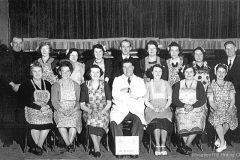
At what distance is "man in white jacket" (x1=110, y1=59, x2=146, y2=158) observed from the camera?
4.64 meters

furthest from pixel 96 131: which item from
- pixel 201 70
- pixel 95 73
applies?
pixel 201 70

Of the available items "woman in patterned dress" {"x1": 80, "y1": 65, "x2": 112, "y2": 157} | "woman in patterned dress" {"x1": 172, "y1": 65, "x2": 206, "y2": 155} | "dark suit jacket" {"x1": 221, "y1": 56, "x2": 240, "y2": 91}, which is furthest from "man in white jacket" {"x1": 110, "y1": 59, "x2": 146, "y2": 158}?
"dark suit jacket" {"x1": 221, "y1": 56, "x2": 240, "y2": 91}

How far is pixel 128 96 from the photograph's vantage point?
15.6 feet

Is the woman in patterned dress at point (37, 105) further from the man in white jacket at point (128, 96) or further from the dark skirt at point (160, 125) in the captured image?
the dark skirt at point (160, 125)

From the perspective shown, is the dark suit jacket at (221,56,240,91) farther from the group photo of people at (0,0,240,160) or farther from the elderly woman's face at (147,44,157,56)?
the elderly woman's face at (147,44,157,56)

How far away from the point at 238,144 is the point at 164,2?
639 centimetres

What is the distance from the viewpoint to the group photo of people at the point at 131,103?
457cm

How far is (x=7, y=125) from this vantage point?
197 inches

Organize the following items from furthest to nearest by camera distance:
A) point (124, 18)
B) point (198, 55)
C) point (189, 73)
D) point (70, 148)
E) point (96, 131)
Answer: point (124, 18)
point (198, 55)
point (189, 73)
point (70, 148)
point (96, 131)

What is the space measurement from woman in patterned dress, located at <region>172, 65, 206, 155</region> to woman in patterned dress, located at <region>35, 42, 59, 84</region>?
1702 mm

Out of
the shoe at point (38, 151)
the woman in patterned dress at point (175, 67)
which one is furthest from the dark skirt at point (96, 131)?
the woman in patterned dress at point (175, 67)

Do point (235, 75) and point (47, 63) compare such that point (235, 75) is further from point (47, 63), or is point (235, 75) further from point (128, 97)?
point (47, 63)

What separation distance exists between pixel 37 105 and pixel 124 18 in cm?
640

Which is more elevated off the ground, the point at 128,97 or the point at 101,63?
the point at 101,63
